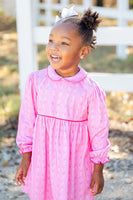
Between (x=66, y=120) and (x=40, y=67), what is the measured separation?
14.6 feet

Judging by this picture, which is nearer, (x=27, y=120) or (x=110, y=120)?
(x=27, y=120)

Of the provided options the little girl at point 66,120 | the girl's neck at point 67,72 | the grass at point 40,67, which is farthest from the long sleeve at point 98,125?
the grass at point 40,67

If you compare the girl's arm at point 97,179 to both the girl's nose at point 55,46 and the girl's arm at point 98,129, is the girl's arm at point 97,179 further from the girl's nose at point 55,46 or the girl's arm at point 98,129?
the girl's nose at point 55,46

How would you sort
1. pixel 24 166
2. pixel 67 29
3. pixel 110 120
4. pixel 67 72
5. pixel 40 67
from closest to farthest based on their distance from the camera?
pixel 67 29, pixel 67 72, pixel 24 166, pixel 110 120, pixel 40 67

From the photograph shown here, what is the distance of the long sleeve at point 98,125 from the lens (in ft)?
6.72

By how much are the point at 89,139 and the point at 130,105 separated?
2.69 m

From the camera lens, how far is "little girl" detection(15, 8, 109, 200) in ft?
6.58

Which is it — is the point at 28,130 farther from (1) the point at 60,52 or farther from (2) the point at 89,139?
(1) the point at 60,52

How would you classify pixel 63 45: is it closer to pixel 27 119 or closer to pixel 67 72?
pixel 67 72

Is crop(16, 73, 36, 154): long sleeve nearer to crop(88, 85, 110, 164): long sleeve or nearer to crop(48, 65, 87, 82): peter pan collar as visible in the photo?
crop(48, 65, 87, 82): peter pan collar

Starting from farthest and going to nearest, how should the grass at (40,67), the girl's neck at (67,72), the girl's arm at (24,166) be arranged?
the grass at (40,67) → the girl's arm at (24,166) → the girl's neck at (67,72)

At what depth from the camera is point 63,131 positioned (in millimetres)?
2055

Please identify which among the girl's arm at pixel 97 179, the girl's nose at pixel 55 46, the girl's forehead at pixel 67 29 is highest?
the girl's forehead at pixel 67 29

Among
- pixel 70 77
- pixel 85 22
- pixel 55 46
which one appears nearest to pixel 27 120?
pixel 70 77
